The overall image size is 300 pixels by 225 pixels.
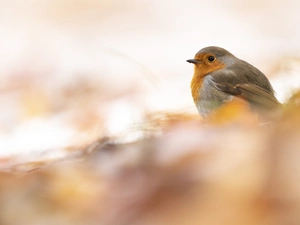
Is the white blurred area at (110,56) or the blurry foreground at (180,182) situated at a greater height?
the white blurred area at (110,56)

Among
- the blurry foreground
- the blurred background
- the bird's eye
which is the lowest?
the blurry foreground

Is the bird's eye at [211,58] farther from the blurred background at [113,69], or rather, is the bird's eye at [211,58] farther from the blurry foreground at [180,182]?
the blurry foreground at [180,182]

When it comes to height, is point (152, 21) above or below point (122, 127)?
above

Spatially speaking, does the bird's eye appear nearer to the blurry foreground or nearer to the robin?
the robin

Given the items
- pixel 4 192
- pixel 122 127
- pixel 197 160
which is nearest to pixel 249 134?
pixel 197 160

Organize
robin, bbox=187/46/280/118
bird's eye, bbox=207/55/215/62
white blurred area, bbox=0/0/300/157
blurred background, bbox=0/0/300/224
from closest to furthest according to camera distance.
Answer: blurred background, bbox=0/0/300/224
white blurred area, bbox=0/0/300/157
robin, bbox=187/46/280/118
bird's eye, bbox=207/55/215/62

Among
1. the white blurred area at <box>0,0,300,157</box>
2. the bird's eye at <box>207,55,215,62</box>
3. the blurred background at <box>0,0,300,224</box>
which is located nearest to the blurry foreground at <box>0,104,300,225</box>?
the blurred background at <box>0,0,300,224</box>

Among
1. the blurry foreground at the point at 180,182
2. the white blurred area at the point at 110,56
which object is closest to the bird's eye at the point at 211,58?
the white blurred area at the point at 110,56

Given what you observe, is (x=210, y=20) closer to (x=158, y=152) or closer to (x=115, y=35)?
(x=115, y=35)
